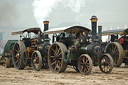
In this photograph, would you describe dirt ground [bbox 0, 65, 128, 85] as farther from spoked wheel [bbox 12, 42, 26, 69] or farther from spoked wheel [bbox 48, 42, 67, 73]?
spoked wheel [bbox 12, 42, 26, 69]

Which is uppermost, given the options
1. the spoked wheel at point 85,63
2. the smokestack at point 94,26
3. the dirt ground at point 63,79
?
the smokestack at point 94,26

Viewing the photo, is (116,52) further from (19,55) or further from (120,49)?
(19,55)

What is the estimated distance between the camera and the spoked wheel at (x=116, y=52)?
1445 centimetres

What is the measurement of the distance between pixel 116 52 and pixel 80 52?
14.3 feet

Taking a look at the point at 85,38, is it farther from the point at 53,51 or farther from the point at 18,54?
the point at 18,54

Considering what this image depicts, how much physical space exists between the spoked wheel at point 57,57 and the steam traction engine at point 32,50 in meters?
0.72

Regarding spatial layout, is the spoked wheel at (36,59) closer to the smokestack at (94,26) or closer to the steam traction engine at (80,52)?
the steam traction engine at (80,52)

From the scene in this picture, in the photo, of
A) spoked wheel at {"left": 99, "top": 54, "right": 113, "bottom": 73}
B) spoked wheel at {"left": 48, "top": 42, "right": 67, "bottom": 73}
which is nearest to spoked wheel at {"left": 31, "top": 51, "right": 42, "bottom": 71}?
spoked wheel at {"left": 48, "top": 42, "right": 67, "bottom": 73}

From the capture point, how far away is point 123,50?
48.0ft

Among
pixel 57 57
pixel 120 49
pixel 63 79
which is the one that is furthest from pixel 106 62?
pixel 120 49

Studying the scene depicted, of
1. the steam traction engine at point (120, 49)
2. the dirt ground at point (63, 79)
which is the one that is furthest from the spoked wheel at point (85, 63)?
the steam traction engine at point (120, 49)

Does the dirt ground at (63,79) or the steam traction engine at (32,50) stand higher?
the steam traction engine at (32,50)

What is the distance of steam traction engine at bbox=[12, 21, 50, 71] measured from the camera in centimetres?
1324

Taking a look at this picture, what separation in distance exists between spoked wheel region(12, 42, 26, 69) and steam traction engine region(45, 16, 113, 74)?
7.44 feet
